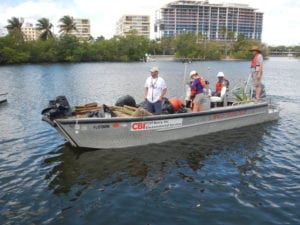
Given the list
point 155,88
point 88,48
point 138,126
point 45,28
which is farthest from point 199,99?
point 45,28

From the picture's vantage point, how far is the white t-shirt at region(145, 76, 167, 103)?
11.1 m

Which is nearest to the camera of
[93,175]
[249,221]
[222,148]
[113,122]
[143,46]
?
[249,221]

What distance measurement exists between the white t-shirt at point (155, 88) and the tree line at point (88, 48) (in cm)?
7577

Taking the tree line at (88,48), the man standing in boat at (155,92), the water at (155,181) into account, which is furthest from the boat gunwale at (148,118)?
the tree line at (88,48)

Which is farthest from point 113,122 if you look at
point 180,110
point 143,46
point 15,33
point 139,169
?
point 143,46

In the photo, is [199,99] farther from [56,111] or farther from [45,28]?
[45,28]

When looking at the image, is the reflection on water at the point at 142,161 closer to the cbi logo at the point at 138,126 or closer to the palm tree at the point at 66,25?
the cbi logo at the point at 138,126

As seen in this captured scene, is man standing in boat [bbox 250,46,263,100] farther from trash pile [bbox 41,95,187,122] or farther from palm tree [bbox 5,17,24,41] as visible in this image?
palm tree [bbox 5,17,24,41]

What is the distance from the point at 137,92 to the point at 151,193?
2178 centimetres

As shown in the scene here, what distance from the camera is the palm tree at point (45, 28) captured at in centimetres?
9812

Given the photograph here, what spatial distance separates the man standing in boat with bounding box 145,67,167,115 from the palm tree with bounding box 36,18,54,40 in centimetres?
9581

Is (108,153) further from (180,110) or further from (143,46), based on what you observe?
(143,46)

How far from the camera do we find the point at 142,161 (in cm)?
1024

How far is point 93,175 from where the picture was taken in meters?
9.18
